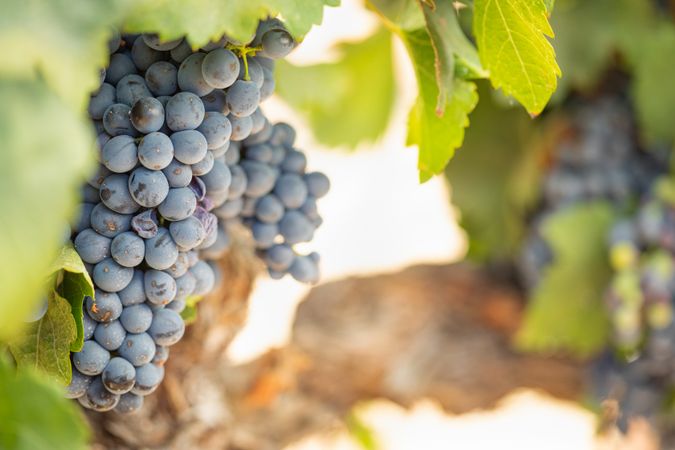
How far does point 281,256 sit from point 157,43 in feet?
0.57

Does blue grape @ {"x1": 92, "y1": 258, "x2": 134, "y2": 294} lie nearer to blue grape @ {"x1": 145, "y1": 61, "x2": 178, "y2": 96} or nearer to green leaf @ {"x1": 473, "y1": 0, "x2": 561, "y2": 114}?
blue grape @ {"x1": 145, "y1": 61, "x2": 178, "y2": 96}

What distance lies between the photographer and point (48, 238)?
0.29m

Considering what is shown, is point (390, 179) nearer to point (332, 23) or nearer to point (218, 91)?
point (332, 23)

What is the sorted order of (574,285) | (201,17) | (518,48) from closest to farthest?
(201,17) < (518,48) < (574,285)

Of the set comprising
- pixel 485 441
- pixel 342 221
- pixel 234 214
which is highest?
pixel 234 214

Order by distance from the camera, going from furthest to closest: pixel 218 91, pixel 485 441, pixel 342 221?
pixel 342 221 < pixel 485 441 < pixel 218 91

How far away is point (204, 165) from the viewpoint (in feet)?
1.48

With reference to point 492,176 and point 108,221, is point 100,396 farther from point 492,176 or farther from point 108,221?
point 492,176

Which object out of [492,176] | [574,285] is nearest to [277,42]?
[574,285]

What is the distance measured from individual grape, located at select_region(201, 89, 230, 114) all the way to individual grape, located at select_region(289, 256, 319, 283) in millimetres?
→ 134

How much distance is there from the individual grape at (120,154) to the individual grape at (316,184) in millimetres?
147

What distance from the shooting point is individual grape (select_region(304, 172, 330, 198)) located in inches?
21.8

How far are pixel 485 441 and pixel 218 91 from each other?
5.80 feet

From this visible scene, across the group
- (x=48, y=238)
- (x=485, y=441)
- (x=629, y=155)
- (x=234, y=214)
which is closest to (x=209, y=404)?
(x=234, y=214)
